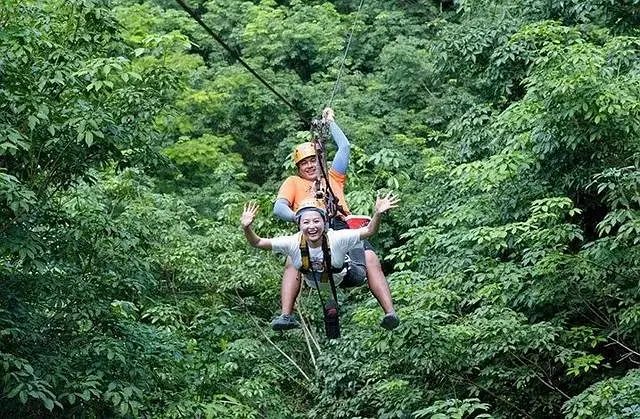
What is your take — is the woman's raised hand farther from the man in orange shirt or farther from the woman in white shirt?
the man in orange shirt

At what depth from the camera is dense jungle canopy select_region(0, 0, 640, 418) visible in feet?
20.9

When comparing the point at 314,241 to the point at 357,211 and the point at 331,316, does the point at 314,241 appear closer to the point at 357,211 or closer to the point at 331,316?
the point at 331,316

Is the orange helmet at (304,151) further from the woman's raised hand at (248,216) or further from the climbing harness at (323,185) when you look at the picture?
the woman's raised hand at (248,216)

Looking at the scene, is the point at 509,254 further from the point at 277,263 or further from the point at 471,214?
the point at 277,263

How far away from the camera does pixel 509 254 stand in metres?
9.67

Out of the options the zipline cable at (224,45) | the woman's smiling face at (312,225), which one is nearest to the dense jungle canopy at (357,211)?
the zipline cable at (224,45)

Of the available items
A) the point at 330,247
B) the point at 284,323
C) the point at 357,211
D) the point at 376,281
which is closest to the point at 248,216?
the point at 330,247

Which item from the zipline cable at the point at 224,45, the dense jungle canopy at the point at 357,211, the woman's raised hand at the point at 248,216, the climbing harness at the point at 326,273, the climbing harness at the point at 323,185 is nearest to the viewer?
the zipline cable at the point at 224,45

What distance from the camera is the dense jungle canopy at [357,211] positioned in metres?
6.38

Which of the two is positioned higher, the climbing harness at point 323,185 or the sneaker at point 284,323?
the climbing harness at point 323,185

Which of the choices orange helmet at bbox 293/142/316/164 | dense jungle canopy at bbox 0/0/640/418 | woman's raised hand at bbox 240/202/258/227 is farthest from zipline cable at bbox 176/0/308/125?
dense jungle canopy at bbox 0/0/640/418

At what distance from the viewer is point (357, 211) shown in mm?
9484

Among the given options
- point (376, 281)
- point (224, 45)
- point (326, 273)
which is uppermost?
point (224, 45)

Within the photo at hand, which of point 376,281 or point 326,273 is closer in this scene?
point 326,273
